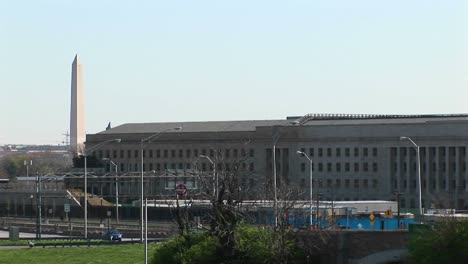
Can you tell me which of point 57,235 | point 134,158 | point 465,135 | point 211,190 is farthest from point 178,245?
point 134,158

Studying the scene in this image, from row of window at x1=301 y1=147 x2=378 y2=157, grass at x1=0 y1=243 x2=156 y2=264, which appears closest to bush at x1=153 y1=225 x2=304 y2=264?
grass at x1=0 y1=243 x2=156 y2=264

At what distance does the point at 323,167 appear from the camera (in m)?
154

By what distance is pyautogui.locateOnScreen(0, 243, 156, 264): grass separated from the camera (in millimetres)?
78812

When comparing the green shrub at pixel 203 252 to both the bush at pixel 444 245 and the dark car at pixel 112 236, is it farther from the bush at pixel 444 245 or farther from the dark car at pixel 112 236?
the dark car at pixel 112 236

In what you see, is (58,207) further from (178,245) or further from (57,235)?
(178,245)

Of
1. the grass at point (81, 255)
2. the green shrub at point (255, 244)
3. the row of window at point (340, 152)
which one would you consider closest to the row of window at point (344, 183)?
the row of window at point (340, 152)

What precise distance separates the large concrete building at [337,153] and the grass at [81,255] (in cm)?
4462

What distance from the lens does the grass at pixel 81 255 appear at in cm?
7881

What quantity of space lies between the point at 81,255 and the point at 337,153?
7442cm

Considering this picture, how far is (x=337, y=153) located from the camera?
15300cm

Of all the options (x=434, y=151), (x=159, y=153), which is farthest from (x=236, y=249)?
(x=159, y=153)

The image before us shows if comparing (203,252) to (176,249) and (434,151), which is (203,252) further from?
(434,151)

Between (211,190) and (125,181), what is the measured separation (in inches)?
3561

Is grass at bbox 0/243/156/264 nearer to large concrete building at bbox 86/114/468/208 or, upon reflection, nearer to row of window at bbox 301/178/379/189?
large concrete building at bbox 86/114/468/208
